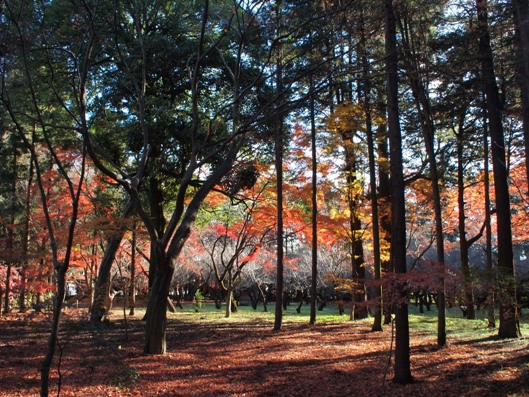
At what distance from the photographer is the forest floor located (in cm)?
654

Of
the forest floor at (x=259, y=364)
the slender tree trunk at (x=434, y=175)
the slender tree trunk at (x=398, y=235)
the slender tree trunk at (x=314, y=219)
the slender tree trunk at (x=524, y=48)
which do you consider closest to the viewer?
the forest floor at (x=259, y=364)

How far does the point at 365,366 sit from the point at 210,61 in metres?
9.32

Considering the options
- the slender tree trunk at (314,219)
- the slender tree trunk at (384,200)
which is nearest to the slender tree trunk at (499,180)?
the slender tree trunk at (384,200)

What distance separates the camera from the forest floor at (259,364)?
6543 millimetres

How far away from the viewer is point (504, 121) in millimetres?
12859

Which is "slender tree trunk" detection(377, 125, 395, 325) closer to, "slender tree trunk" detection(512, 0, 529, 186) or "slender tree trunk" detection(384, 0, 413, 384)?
"slender tree trunk" detection(512, 0, 529, 186)

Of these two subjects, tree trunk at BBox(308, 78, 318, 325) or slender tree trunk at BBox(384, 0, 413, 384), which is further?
tree trunk at BBox(308, 78, 318, 325)

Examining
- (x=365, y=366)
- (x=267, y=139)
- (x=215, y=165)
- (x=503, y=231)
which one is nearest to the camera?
(x=365, y=366)

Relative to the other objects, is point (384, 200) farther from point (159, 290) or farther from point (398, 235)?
point (159, 290)

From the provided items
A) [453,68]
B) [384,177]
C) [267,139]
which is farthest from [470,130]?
[267,139]

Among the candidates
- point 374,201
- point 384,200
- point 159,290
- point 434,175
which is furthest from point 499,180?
point 159,290

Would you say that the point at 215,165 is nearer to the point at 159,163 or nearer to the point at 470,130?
the point at 159,163

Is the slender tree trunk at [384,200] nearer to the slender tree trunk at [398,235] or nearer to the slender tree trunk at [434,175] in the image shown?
the slender tree trunk at [434,175]

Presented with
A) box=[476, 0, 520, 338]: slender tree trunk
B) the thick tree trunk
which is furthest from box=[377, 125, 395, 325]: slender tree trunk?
the thick tree trunk
